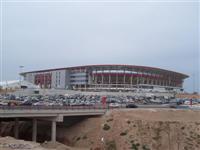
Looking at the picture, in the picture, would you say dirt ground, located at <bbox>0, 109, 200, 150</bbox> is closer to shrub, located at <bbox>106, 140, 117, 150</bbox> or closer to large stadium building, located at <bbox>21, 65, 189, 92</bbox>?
shrub, located at <bbox>106, 140, 117, 150</bbox>

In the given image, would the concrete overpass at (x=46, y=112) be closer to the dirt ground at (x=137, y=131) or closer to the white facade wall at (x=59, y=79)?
the dirt ground at (x=137, y=131)

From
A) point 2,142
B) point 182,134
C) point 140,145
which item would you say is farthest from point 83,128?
point 2,142

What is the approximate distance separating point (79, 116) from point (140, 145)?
14.8 meters

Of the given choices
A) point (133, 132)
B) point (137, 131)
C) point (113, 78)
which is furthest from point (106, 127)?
point (113, 78)

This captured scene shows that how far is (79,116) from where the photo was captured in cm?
6369

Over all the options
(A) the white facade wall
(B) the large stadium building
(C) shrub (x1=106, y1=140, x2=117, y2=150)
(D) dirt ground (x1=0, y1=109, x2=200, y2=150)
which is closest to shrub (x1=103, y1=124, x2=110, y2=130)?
(D) dirt ground (x1=0, y1=109, x2=200, y2=150)

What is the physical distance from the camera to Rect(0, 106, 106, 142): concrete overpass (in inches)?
2053

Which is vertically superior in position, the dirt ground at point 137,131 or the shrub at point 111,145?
the dirt ground at point 137,131

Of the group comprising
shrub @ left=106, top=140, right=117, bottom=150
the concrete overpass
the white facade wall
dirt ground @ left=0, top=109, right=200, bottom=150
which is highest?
the white facade wall

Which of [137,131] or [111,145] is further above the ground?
[137,131]

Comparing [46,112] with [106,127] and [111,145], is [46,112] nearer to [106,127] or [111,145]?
[106,127]

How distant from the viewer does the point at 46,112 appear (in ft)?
186

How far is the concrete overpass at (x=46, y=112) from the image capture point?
5216 centimetres

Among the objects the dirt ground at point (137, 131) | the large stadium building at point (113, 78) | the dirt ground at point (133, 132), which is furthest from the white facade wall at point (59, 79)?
the dirt ground at point (137, 131)
